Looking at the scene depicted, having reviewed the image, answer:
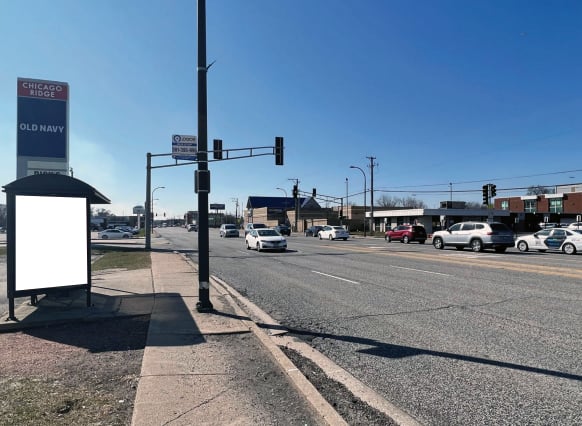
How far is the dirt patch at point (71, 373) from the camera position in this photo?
386cm

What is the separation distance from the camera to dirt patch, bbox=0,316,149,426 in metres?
3.86

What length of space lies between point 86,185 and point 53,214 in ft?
2.53

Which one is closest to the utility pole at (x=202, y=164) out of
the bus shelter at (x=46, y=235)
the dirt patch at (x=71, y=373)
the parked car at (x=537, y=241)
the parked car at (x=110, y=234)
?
the dirt patch at (x=71, y=373)

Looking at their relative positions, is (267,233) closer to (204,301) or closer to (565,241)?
(565,241)

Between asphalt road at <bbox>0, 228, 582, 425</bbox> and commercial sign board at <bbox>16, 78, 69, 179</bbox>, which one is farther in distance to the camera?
commercial sign board at <bbox>16, 78, 69, 179</bbox>

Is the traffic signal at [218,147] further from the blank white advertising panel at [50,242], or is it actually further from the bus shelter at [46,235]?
the blank white advertising panel at [50,242]

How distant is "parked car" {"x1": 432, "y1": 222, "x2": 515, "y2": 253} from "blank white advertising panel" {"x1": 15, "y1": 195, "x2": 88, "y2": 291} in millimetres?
22706

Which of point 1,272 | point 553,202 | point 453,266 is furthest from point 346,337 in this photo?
point 553,202

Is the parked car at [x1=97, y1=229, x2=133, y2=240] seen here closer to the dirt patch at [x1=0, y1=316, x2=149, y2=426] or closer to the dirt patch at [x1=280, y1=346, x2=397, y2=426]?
the dirt patch at [x1=0, y1=316, x2=149, y2=426]

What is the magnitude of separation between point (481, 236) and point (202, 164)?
21.7 metres

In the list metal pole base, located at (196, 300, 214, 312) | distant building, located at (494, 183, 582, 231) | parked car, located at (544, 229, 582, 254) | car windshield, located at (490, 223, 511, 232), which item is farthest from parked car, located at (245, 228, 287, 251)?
→ distant building, located at (494, 183, 582, 231)

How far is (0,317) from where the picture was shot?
25.5ft

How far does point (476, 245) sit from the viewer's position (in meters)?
26.3

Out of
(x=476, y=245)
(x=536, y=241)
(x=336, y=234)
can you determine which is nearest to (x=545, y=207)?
(x=336, y=234)
